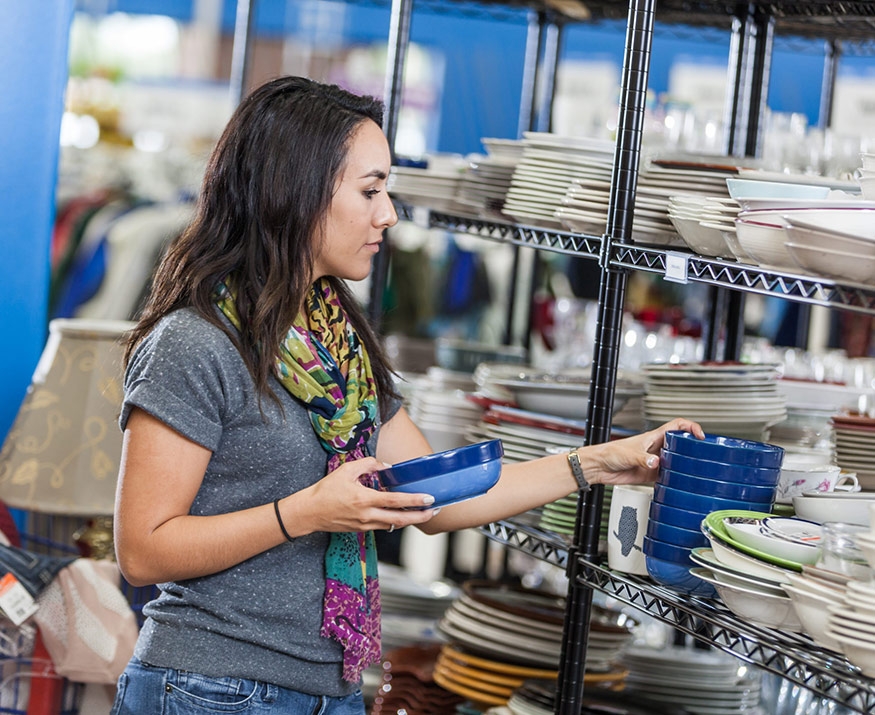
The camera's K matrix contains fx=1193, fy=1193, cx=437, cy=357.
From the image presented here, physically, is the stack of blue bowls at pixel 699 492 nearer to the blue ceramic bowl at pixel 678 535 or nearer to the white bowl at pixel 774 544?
the blue ceramic bowl at pixel 678 535

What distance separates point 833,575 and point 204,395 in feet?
2.80

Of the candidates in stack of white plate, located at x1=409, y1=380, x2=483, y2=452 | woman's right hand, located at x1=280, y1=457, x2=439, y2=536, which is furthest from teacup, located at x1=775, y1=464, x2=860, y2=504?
stack of white plate, located at x1=409, y1=380, x2=483, y2=452

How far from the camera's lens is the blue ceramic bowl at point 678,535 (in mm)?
1690

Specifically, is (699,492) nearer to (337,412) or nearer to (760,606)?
(760,606)

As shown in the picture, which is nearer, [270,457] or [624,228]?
[270,457]

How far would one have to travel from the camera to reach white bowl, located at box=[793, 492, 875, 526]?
167cm

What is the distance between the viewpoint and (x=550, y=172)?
2180 millimetres

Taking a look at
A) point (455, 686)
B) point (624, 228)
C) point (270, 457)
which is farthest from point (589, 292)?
point (270, 457)

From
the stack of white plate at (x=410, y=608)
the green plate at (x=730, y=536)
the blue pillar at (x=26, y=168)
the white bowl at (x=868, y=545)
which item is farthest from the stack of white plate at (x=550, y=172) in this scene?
the blue pillar at (x=26, y=168)

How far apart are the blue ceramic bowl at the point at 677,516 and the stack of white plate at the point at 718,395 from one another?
0.39 meters

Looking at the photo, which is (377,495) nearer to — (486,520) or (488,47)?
(486,520)

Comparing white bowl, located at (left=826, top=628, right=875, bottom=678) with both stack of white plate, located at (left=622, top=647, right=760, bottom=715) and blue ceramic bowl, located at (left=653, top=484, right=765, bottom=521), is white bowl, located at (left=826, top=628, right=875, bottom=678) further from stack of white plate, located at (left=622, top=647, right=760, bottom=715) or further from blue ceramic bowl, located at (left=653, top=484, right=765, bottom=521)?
stack of white plate, located at (left=622, top=647, right=760, bottom=715)

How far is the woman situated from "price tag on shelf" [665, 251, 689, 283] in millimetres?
309

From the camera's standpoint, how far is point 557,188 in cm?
217
